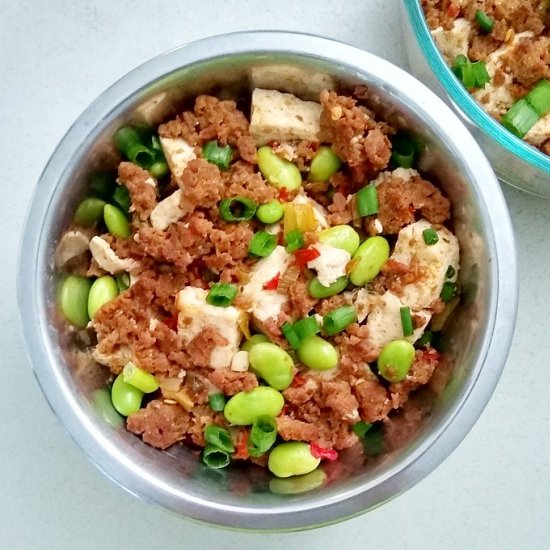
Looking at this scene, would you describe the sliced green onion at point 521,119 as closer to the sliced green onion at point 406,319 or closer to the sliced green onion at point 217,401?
the sliced green onion at point 406,319

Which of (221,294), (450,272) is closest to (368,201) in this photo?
(450,272)

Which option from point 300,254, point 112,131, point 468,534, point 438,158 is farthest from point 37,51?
point 468,534

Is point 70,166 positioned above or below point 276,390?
above

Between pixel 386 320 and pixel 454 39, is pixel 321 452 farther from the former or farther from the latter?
pixel 454 39

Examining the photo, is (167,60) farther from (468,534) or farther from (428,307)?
(468,534)

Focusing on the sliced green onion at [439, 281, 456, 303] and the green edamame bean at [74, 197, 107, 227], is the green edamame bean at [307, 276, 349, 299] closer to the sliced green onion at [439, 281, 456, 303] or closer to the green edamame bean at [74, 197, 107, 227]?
the sliced green onion at [439, 281, 456, 303]
